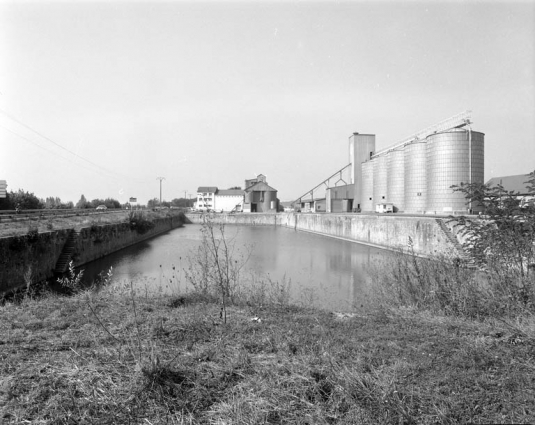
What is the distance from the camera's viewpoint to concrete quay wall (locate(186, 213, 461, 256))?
19.0 m

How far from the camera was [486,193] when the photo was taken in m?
6.31

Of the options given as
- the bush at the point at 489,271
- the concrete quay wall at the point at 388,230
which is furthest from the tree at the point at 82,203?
the bush at the point at 489,271

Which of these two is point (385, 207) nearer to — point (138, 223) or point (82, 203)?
point (138, 223)

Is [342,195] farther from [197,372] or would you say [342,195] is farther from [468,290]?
[197,372]

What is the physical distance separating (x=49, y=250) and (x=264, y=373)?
16981 millimetres

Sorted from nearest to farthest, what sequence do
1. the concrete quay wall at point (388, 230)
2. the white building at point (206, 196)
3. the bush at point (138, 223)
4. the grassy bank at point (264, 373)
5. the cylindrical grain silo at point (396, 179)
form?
the grassy bank at point (264, 373) < the concrete quay wall at point (388, 230) < the bush at point (138, 223) < the cylindrical grain silo at point (396, 179) < the white building at point (206, 196)

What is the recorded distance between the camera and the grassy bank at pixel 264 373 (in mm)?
2170

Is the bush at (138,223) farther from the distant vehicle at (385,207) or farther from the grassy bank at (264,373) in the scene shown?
the grassy bank at (264,373)

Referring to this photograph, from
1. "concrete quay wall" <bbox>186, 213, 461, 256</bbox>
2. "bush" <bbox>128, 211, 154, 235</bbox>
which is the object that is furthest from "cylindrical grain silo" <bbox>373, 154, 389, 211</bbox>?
"bush" <bbox>128, 211, 154, 235</bbox>

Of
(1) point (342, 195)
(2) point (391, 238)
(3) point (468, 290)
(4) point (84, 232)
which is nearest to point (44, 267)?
(4) point (84, 232)

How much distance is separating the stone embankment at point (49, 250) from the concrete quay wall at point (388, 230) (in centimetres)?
746

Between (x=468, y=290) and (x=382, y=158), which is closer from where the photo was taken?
(x=468, y=290)

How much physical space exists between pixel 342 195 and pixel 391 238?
3405 cm

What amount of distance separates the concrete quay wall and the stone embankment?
746 cm
